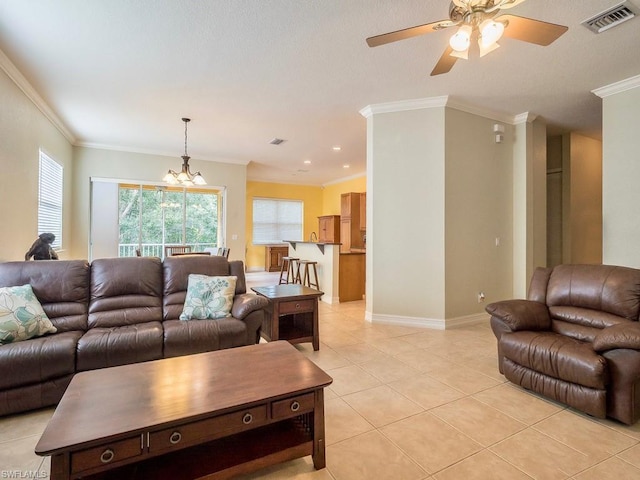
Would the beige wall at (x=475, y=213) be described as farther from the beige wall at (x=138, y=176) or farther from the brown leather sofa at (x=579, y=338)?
the beige wall at (x=138, y=176)

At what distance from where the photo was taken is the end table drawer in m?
3.15

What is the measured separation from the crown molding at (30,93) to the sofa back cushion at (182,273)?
2.46 m

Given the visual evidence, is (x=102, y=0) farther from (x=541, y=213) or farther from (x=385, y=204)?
(x=541, y=213)

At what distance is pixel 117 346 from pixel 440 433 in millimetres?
2356

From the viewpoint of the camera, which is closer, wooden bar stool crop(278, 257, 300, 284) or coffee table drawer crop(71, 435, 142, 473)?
coffee table drawer crop(71, 435, 142, 473)

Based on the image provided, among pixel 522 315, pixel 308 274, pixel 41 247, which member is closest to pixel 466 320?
pixel 522 315

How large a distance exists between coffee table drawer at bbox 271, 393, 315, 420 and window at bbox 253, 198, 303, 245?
837 cm

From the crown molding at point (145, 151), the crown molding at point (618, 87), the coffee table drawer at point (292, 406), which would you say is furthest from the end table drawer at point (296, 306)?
the crown molding at point (145, 151)

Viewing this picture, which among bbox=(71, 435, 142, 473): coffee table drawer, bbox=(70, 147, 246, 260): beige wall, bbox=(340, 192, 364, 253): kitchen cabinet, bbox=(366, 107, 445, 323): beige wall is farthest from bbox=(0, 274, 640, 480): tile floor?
bbox=(340, 192, 364, 253): kitchen cabinet

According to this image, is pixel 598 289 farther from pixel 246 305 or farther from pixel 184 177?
pixel 184 177

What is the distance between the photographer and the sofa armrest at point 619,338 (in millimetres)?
1908

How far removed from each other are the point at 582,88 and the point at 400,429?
14.3 feet

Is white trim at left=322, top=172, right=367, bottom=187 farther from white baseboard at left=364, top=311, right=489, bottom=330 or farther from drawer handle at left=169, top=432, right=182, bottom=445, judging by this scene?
drawer handle at left=169, top=432, right=182, bottom=445

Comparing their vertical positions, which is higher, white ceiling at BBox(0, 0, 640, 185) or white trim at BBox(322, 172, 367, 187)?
white trim at BBox(322, 172, 367, 187)
